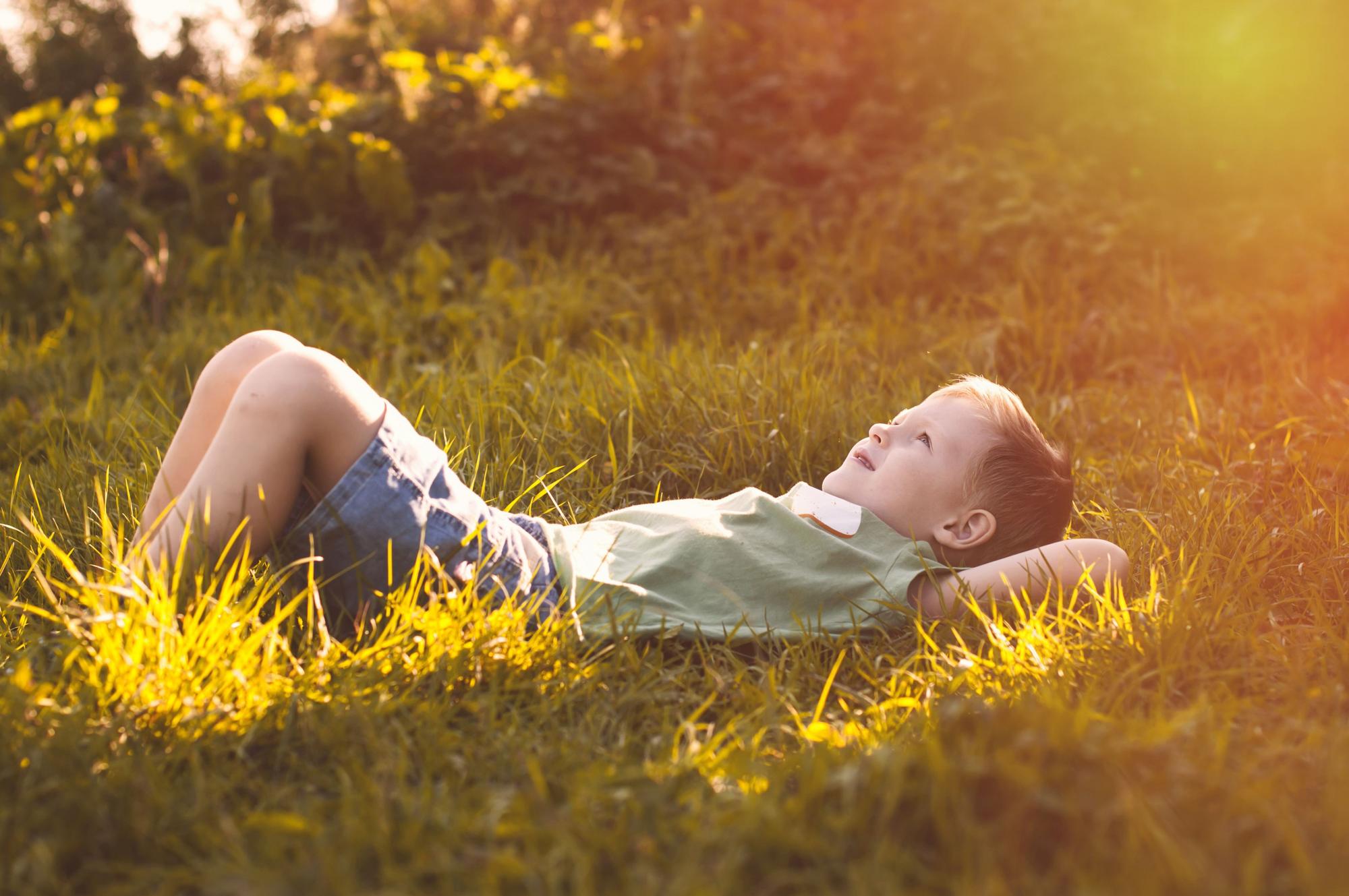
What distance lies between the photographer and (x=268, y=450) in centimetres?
173

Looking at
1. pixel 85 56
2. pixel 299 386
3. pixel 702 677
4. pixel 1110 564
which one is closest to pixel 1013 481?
pixel 1110 564

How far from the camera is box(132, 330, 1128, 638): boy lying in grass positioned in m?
1.76

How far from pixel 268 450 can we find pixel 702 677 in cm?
87

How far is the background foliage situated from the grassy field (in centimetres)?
1

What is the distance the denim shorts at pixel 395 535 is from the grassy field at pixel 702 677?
9 cm

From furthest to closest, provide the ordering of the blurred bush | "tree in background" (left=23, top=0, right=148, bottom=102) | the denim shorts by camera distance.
Result: "tree in background" (left=23, top=0, right=148, bottom=102)
the blurred bush
the denim shorts

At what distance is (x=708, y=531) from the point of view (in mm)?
2070

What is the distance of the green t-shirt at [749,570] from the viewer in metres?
1.99

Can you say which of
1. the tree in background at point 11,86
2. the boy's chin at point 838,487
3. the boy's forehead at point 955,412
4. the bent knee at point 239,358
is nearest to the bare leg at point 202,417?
the bent knee at point 239,358

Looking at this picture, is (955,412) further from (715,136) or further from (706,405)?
(715,136)

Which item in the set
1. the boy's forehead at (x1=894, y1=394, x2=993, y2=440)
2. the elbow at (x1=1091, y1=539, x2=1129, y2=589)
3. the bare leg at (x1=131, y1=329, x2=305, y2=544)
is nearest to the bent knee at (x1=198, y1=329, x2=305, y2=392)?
the bare leg at (x1=131, y1=329, x2=305, y2=544)

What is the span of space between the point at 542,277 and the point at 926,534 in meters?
2.80

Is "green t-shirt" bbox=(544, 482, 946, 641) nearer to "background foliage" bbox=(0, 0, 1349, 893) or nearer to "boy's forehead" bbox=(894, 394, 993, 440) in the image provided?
"background foliage" bbox=(0, 0, 1349, 893)

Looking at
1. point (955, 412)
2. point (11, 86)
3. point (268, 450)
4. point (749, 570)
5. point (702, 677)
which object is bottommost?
point (702, 677)
